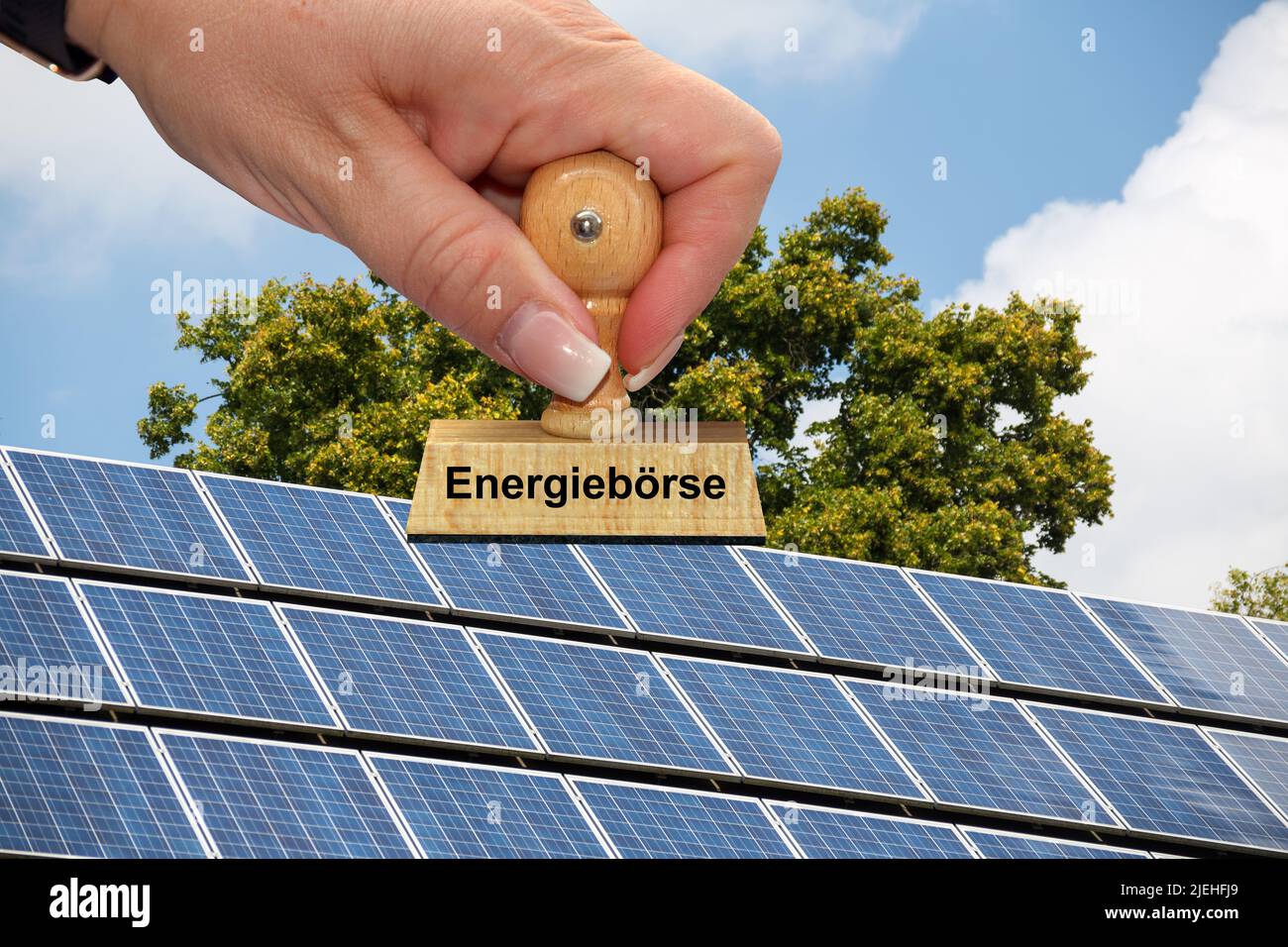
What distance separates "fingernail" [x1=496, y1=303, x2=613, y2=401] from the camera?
491 cm

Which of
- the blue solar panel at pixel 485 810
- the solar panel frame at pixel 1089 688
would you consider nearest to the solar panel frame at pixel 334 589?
the blue solar panel at pixel 485 810

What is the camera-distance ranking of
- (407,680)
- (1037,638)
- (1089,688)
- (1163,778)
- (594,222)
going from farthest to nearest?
(1037,638) → (1089,688) → (1163,778) → (407,680) → (594,222)

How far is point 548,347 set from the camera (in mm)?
4918

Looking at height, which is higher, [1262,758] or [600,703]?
[600,703]

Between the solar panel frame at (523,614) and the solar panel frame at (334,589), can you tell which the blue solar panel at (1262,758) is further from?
the solar panel frame at (334,589)

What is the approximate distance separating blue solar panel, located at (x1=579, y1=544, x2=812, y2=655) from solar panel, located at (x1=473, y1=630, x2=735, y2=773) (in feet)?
1.66

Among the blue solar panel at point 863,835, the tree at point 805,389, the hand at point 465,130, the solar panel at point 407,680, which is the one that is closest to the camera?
the hand at point 465,130

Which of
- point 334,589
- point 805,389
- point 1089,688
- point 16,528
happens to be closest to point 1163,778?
point 1089,688

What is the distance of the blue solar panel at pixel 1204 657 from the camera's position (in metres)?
12.6

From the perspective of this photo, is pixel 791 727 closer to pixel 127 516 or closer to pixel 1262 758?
pixel 1262 758

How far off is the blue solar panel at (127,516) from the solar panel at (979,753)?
17.5 feet

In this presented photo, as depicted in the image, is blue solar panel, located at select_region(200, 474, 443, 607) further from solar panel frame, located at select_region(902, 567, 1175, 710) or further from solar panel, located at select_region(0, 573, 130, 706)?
solar panel frame, located at select_region(902, 567, 1175, 710)

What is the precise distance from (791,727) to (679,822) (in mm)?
1367
